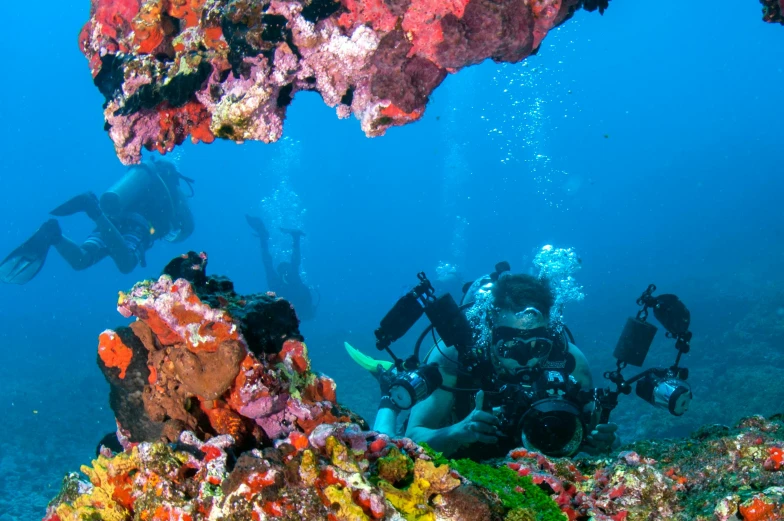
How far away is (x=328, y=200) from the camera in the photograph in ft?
355

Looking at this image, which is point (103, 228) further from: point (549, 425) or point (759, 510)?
point (759, 510)

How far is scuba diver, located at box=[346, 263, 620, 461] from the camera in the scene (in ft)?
11.2

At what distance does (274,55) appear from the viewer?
2498mm

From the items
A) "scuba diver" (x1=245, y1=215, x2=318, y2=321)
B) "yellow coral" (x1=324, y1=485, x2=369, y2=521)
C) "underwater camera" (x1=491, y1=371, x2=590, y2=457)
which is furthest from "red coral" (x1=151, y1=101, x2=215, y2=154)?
"scuba diver" (x1=245, y1=215, x2=318, y2=321)

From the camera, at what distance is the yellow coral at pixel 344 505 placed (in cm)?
134

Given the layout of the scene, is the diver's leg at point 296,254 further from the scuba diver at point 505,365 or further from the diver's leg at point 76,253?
the scuba diver at point 505,365

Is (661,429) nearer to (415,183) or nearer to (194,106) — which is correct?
(194,106)

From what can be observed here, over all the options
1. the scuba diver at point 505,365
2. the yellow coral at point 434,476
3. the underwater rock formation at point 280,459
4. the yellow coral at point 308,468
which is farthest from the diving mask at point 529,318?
the yellow coral at point 308,468

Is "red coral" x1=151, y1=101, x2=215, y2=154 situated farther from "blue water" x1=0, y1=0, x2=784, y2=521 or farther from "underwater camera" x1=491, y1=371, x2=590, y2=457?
"blue water" x1=0, y1=0, x2=784, y2=521

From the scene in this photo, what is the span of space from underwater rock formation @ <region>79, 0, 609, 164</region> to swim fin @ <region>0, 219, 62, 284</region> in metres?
11.7

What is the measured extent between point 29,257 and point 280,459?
46.5ft

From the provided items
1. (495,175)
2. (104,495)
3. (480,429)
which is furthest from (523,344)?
(495,175)

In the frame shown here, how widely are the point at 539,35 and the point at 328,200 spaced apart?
108 m

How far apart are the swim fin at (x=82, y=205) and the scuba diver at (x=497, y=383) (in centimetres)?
1088
